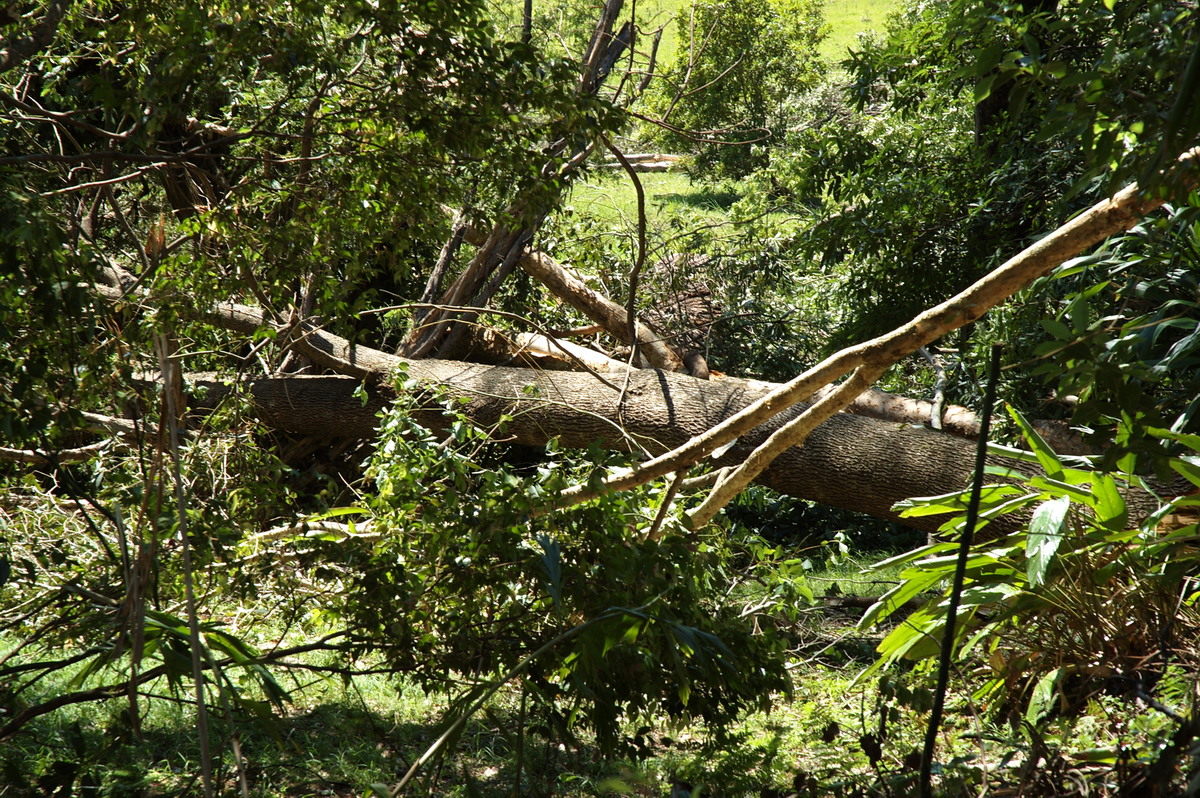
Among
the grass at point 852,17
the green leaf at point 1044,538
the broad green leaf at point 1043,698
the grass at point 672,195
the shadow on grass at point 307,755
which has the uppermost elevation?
the grass at point 852,17

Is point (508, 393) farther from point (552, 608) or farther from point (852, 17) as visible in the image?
point (852, 17)

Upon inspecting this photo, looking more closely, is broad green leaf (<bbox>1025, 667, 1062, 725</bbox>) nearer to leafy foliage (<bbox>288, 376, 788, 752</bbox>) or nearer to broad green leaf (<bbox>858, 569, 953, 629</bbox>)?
broad green leaf (<bbox>858, 569, 953, 629</bbox>)

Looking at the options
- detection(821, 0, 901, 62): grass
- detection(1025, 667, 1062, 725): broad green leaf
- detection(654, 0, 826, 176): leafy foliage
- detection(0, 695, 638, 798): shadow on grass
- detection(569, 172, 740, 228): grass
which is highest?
detection(821, 0, 901, 62): grass

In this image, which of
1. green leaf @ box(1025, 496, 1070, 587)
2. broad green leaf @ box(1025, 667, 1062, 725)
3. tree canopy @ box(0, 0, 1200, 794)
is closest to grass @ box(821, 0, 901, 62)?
tree canopy @ box(0, 0, 1200, 794)

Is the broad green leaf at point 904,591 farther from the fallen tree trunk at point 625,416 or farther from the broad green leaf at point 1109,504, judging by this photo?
the fallen tree trunk at point 625,416

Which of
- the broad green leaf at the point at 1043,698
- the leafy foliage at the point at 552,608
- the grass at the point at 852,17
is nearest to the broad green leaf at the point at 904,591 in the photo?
the broad green leaf at the point at 1043,698

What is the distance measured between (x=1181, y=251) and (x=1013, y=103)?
Result: 200 centimetres

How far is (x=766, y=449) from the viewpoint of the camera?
3.16m

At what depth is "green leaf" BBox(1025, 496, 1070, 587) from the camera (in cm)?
285

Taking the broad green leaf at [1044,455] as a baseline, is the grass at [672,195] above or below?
above

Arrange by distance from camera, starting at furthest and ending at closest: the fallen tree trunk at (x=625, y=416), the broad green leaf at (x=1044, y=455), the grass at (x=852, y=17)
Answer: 1. the grass at (x=852, y=17)
2. the fallen tree trunk at (x=625, y=416)
3. the broad green leaf at (x=1044, y=455)

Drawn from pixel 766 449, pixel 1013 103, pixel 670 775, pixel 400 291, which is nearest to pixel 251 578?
pixel 670 775

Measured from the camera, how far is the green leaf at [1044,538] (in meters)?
2.85

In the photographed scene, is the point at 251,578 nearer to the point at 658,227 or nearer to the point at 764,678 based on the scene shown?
the point at 764,678
